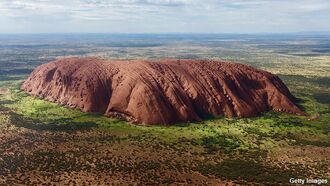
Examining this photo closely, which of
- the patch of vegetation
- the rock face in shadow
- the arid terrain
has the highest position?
the rock face in shadow

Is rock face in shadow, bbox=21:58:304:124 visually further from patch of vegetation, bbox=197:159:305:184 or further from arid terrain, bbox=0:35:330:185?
patch of vegetation, bbox=197:159:305:184

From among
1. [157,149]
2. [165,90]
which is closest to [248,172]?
[157,149]

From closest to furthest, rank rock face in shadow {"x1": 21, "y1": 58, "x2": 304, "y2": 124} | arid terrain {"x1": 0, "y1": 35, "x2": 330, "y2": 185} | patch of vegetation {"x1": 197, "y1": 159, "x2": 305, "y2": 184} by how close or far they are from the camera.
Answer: patch of vegetation {"x1": 197, "y1": 159, "x2": 305, "y2": 184} < arid terrain {"x1": 0, "y1": 35, "x2": 330, "y2": 185} < rock face in shadow {"x1": 21, "y1": 58, "x2": 304, "y2": 124}

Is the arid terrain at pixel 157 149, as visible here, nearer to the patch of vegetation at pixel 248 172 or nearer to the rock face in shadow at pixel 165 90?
the patch of vegetation at pixel 248 172

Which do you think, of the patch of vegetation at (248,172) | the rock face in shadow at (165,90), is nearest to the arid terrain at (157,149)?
the patch of vegetation at (248,172)

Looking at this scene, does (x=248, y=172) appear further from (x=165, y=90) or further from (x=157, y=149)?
(x=165, y=90)

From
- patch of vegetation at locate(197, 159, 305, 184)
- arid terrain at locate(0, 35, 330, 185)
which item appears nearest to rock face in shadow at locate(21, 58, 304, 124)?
arid terrain at locate(0, 35, 330, 185)

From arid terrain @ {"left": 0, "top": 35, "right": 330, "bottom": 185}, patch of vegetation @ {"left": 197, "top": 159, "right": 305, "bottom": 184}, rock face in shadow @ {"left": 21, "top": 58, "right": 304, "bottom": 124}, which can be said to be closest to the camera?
patch of vegetation @ {"left": 197, "top": 159, "right": 305, "bottom": 184}

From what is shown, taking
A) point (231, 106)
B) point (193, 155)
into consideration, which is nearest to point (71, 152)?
point (193, 155)

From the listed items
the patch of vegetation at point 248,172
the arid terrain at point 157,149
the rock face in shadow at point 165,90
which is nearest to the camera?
the patch of vegetation at point 248,172
